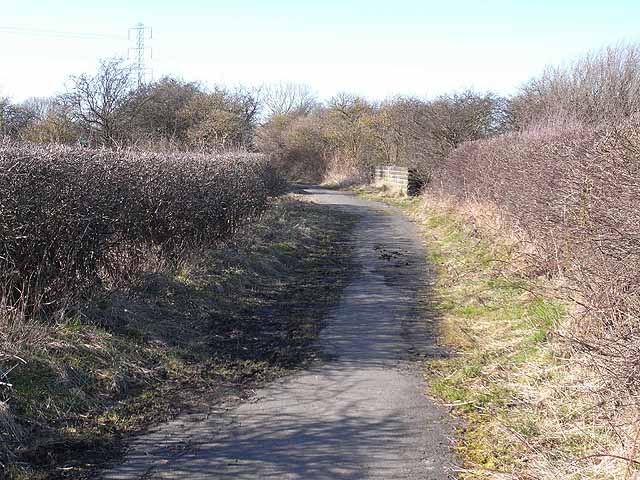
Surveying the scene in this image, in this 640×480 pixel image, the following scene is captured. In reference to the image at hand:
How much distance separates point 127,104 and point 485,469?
2135cm

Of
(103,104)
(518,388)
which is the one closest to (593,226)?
(518,388)

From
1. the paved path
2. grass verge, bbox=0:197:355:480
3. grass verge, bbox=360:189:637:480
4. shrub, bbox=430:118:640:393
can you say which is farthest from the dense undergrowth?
shrub, bbox=430:118:640:393

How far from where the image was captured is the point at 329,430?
5363mm

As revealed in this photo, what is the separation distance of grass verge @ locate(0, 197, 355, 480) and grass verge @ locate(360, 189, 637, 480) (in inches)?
71.1

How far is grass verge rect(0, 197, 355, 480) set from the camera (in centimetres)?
505

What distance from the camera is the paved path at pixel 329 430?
4.70 meters

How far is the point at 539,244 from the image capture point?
9680 mm

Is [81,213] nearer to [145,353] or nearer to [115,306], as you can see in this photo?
[115,306]

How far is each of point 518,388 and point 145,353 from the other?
12.1 ft

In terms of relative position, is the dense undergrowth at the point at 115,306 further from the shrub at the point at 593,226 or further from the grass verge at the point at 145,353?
the shrub at the point at 593,226

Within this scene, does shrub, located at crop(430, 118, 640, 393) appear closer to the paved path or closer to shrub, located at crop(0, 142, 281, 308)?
the paved path

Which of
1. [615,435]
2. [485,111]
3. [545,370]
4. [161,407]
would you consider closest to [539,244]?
[545,370]

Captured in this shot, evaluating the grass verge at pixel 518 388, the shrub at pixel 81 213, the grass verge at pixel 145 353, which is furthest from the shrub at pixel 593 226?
the shrub at pixel 81 213

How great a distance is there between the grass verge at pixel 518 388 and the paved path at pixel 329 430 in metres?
0.31
